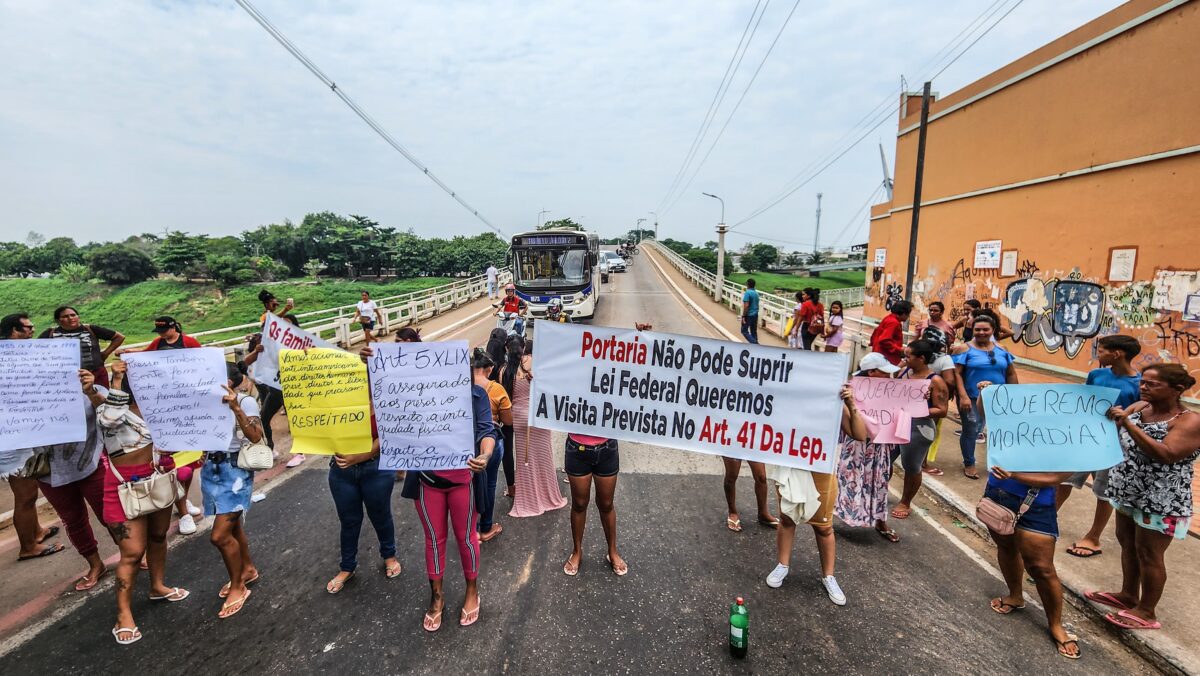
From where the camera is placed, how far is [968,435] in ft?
19.0

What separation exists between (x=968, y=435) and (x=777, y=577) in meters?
3.71

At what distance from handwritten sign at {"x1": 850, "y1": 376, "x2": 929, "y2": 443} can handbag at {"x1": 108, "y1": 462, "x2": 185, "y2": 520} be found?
5.42 meters

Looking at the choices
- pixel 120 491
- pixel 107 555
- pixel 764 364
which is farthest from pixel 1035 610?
pixel 107 555

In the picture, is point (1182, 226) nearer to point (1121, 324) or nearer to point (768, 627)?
point (1121, 324)

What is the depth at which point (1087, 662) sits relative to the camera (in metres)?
3.08

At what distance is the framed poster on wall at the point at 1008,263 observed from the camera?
12648mm

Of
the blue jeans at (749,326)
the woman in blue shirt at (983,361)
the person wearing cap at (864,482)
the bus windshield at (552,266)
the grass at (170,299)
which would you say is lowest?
the grass at (170,299)

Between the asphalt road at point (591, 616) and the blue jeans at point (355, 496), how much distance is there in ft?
1.32

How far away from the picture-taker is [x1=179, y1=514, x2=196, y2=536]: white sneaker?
4.59 metres

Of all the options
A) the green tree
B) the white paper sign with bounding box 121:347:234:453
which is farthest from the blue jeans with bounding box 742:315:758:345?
the green tree

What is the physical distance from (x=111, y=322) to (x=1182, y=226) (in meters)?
76.6

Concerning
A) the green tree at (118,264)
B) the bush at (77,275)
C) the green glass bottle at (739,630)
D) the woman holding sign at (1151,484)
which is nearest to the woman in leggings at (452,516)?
the green glass bottle at (739,630)

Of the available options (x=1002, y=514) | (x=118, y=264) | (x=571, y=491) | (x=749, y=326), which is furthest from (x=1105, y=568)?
(x=118, y=264)

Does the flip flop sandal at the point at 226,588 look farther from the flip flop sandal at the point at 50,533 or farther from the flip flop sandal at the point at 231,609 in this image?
the flip flop sandal at the point at 50,533
